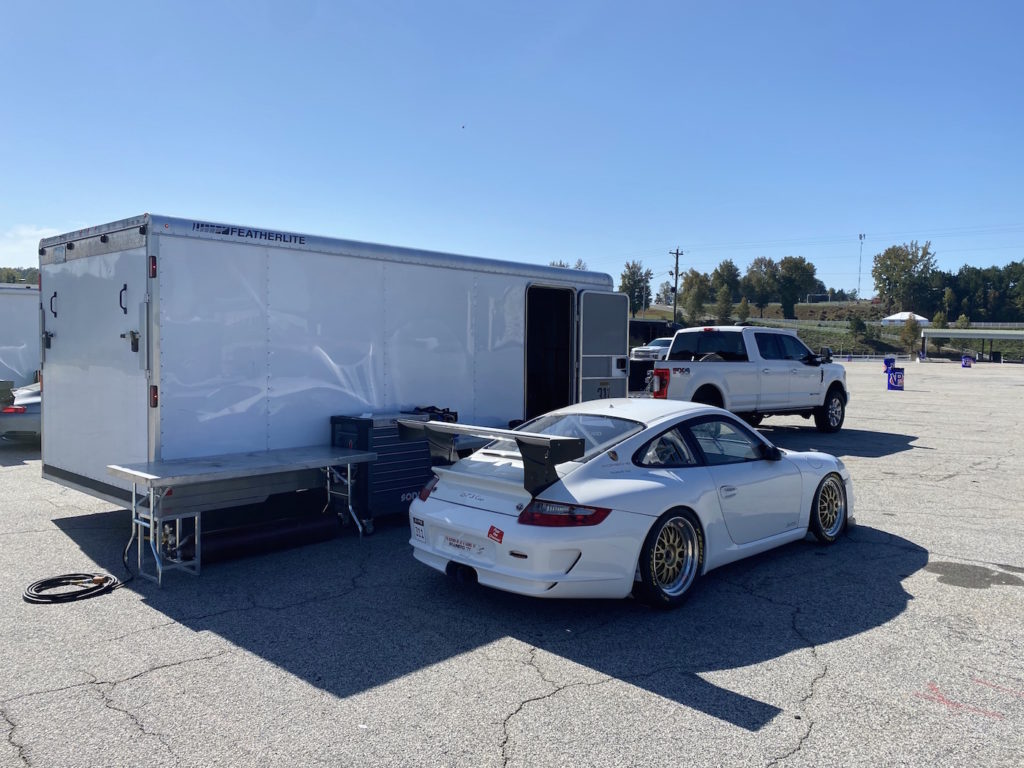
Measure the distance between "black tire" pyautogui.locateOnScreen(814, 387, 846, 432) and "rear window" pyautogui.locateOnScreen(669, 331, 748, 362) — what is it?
263cm

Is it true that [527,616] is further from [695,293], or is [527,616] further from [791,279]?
[791,279]

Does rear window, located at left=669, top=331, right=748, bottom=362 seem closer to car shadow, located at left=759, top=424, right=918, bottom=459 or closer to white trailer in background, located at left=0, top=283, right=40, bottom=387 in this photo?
car shadow, located at left=759, top=424, right=918, bottom=459

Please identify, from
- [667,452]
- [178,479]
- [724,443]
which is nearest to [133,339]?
[178,479]

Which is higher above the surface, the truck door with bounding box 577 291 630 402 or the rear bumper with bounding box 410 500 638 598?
the truck door with bounding box 577 291 630 402

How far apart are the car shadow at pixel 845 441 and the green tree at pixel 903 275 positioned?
132 m

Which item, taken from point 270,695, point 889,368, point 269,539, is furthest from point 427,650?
point 889,368

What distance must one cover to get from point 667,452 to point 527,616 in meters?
1.54

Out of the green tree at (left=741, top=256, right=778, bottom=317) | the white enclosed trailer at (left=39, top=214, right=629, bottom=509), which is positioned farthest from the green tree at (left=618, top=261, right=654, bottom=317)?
the white enclosed trailer at (left=39, top=214, right=629, bottom=509)

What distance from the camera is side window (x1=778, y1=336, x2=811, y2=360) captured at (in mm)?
15633

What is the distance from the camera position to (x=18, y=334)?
1419 cm

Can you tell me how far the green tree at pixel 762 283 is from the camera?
4872 inches

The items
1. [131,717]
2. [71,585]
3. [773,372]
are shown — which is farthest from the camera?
[773,372]

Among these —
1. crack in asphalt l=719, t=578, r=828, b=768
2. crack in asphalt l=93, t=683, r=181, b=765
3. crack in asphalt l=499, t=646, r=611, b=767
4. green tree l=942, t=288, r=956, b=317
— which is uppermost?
green tree l=942, t=288, r=956, b=317

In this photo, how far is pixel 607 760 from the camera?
3.44 metres
